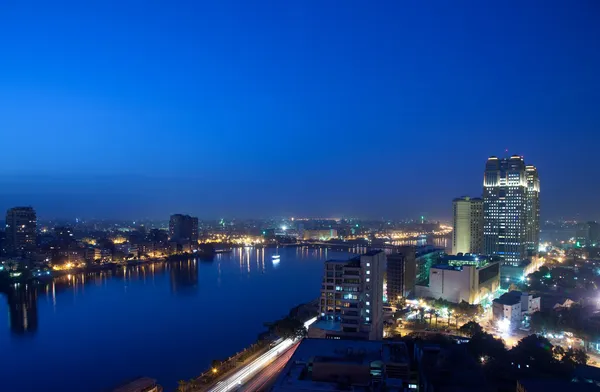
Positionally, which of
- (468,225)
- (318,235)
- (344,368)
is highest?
(468,225)

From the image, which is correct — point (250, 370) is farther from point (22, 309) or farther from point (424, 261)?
point (22, 309)

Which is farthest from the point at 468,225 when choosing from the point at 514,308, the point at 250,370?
the point at 250,370

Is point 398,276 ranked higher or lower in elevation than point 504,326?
higher

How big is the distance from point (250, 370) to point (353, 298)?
1978 millimetres

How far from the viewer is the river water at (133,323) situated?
6.36 metres

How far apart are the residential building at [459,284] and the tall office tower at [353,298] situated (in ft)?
10.2

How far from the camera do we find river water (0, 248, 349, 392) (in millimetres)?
6355

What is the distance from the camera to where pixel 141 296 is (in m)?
11.8

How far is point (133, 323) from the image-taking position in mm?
9055

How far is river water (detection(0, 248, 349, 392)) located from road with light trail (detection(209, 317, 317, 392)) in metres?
1.00

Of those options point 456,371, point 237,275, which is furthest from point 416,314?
point 237,275

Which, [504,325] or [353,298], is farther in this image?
[504,325]

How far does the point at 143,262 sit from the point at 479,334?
1646 cm

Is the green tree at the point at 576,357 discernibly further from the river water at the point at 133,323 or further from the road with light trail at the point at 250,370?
the river water at the point at 133,323
